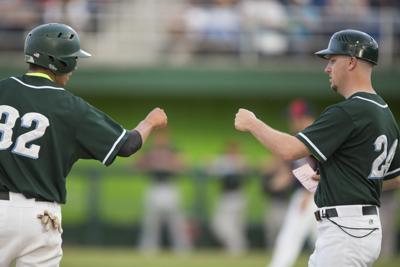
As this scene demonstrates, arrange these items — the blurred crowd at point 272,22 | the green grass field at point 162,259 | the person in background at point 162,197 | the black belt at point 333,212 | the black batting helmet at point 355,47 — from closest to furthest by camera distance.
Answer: the black belt at point 333,212
the black batting helmet at point 355,47
the green grass field at point 162,259
the person in background at point 162,197
the blurred crowd at point 272,22

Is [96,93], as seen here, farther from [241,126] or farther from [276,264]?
[241,126]

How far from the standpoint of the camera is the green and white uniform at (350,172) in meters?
5.89

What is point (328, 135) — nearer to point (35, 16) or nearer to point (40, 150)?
point (40, 150)

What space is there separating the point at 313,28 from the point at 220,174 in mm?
3324

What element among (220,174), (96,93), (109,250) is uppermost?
(96,93)

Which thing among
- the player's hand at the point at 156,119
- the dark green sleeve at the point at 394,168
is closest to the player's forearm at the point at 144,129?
the player's hand at the point at 156,119

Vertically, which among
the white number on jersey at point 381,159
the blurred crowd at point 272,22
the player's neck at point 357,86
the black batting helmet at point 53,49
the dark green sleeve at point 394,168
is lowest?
the blurred crowd at point 272,22

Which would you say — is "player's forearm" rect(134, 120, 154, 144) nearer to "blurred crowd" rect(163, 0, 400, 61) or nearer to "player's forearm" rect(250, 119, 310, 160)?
"player's forearm" rect(250, 119, 310, 160)

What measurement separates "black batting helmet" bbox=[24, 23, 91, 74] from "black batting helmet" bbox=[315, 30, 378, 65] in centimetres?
173

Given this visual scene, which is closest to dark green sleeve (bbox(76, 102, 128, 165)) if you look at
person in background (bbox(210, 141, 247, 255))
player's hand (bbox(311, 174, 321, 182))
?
player's hand (bbox(311, 174, 321, 182))

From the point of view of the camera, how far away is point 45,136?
5.94 metres

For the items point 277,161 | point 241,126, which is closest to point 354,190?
point 241,126

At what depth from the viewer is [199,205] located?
17.2 m

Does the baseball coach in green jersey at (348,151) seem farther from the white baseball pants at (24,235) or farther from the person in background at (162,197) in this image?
the person in background at (162,197)
